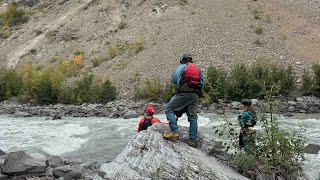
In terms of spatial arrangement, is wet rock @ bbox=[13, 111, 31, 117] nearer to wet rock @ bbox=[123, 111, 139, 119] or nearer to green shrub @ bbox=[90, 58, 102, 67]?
wet rock @ bbox=[123, 111, 139, 119]

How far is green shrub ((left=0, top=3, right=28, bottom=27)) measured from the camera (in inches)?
1981

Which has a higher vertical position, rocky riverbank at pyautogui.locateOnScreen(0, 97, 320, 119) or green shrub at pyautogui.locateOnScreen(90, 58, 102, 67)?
green shrub at pyautogui.locateOnScreen(90, 58, 102, 67)

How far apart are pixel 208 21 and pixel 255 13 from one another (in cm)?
519

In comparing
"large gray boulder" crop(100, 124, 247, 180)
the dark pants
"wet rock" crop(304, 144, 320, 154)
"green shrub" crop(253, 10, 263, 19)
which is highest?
"green shrub" crop(253, 10, 263, 19)

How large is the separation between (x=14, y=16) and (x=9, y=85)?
20144 mm

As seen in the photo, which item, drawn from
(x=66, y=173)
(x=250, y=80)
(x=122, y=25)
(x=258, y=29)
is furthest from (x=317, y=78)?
(x=66, y=173)

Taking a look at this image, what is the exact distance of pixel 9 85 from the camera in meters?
33.8

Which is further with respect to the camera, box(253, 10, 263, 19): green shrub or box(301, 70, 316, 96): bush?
box(253, 10, 263, 19): green shrub

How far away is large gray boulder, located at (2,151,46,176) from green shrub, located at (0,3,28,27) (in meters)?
45.3

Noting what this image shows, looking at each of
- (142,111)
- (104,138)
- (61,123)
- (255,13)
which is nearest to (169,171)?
(104,138)

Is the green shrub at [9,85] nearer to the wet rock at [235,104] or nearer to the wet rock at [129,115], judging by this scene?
A: the wet rock at [129,115]

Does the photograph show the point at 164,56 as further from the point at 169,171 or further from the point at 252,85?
the point at 169,171

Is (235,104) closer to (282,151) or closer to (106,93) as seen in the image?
(106,93)

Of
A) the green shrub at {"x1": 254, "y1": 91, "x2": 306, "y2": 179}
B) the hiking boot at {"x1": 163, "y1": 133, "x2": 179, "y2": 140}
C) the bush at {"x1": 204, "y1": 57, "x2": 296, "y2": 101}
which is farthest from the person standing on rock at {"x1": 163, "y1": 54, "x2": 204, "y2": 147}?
the bush at {"x1": 204, "y1": 57, "x2": 296, "y2": 101}
